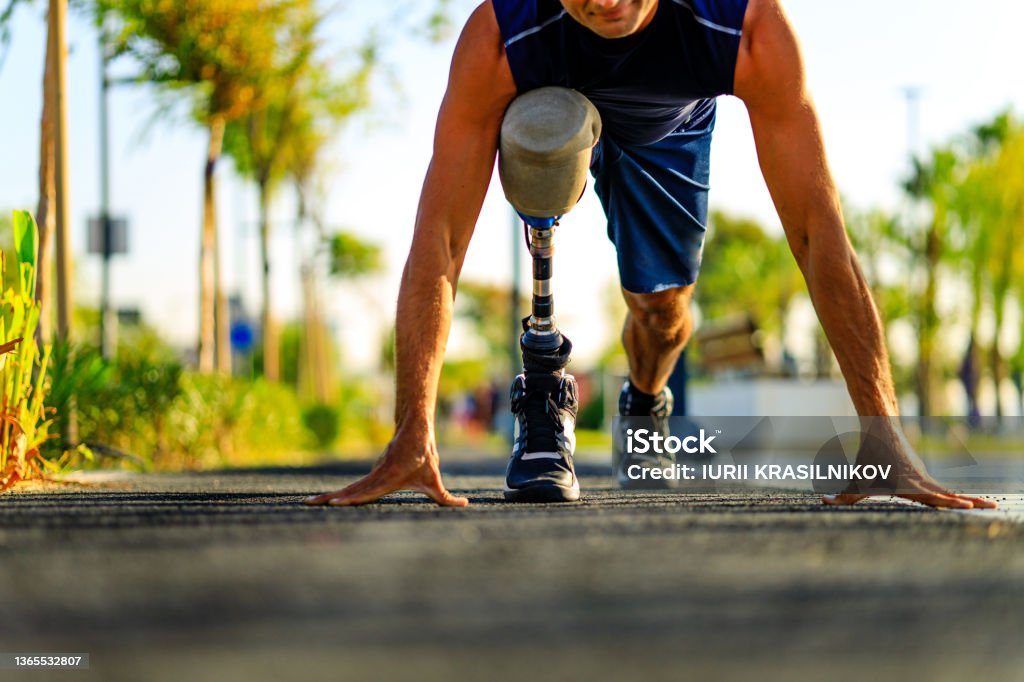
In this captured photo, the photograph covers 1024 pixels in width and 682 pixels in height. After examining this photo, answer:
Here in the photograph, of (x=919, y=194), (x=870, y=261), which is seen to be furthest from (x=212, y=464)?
(x=870, y=261)

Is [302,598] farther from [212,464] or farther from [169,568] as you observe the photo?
[212,464]

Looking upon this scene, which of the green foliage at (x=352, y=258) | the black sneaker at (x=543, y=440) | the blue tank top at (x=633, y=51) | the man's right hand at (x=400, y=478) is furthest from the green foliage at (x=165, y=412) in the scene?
the green foliage at (x=352, y=258)

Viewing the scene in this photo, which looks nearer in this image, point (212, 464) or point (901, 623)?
point (901, 623)

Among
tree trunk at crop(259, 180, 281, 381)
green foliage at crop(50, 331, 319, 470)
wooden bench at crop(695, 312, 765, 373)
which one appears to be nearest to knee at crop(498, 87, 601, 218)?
green foliage at crop(50, 331, 319, 470)

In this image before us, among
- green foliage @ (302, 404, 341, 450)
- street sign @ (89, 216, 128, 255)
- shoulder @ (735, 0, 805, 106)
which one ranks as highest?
street sign @ (89, 216, 128, 255)

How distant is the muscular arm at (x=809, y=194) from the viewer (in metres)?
3.28

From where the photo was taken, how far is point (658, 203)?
4250 mm

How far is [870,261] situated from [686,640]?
42.4 metres

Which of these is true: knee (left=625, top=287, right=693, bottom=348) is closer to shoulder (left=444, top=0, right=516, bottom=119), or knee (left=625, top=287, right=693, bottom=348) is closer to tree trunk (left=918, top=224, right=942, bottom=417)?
shoulder (left=444, top=0, right=516, bottom=119)

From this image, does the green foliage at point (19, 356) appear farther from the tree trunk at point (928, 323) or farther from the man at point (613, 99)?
the tree trunk at point (928, 323)

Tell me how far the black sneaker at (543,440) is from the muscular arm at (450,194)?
33 centimetres

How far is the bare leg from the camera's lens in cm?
458

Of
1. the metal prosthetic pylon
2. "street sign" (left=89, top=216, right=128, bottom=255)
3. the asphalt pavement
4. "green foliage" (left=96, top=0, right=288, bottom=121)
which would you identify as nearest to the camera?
the asphalt pavement

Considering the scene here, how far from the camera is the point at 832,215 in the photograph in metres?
3.40
